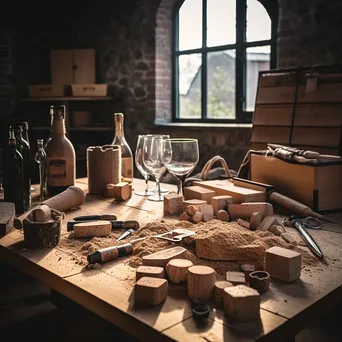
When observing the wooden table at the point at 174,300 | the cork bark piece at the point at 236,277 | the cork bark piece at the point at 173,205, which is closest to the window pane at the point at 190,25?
the cork bark piece at the point at 173,205

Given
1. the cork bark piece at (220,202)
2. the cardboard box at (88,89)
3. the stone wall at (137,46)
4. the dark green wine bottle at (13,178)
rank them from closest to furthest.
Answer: the cork bark piece at (220,202), the dark green wine bottle at (13,178), the stone wall at (137,46), the cardboard box at (88,89)

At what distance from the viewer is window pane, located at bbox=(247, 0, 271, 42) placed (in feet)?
13.7

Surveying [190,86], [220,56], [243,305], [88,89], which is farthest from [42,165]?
[88,89]

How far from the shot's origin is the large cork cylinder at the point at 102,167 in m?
1.96

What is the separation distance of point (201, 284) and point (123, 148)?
4.53ft

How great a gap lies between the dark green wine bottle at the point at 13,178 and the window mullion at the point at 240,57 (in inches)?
122

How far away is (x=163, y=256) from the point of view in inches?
40.9

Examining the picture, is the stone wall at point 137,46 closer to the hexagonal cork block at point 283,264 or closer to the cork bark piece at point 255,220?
the cork bark piece at point 255,220

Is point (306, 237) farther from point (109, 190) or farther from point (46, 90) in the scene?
point (46, 90)

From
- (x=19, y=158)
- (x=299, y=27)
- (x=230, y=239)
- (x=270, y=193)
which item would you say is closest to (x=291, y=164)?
(x=270, y=193)

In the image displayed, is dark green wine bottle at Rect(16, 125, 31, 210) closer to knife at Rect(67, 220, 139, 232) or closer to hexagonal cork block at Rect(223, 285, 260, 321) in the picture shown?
knife at Rect(67, 220, 139, 232)

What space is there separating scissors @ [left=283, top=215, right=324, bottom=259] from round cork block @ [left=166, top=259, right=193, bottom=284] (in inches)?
14.8

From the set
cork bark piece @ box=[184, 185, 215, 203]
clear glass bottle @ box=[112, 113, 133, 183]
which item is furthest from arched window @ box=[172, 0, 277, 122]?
cork bark piece @ box=[184, 185, 215, 203]

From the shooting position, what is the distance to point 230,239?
3.63 feet
